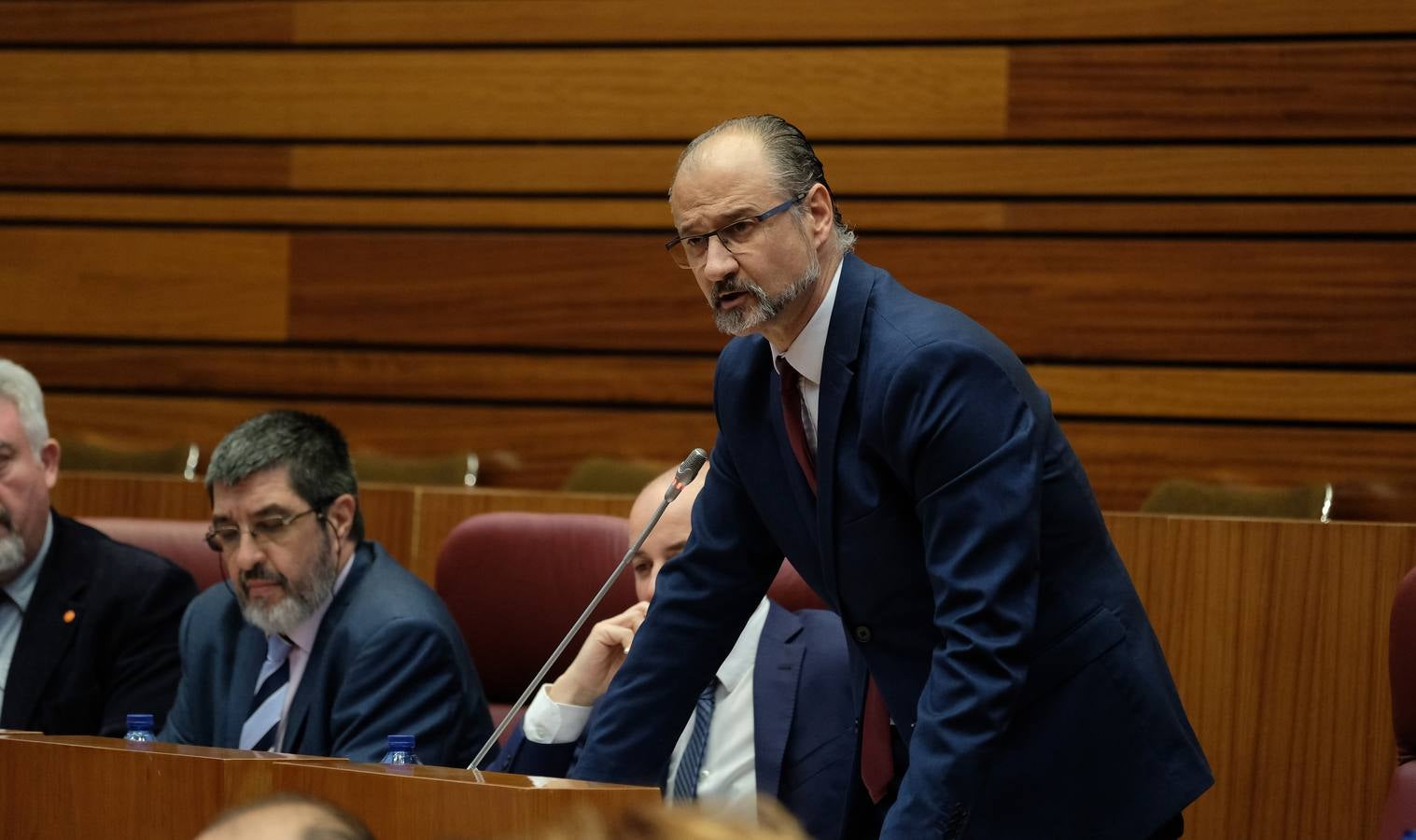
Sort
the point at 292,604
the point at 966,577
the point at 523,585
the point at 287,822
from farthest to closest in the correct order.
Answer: the point at 523,585
the point at 292,604
the point at 966,577
the point at 287,822

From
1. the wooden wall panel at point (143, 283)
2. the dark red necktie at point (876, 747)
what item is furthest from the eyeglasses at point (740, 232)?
the wooden wall panel at point (143, 283)

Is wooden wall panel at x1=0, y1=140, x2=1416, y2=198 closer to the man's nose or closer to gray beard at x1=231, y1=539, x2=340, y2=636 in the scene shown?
gray beard at x1=231, y1=539, x2=340, y2=636

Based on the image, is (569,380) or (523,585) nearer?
(523,585)

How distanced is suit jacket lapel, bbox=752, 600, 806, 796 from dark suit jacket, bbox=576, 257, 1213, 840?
0.43 metres

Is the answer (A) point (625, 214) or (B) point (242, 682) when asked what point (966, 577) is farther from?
(A) point (625, 214)

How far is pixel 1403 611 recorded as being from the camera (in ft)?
→ 6.83

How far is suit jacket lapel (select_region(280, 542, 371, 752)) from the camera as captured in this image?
2461 mm

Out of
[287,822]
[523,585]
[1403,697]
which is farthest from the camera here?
[523,585]

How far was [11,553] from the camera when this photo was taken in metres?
2.86

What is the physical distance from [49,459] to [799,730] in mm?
1565

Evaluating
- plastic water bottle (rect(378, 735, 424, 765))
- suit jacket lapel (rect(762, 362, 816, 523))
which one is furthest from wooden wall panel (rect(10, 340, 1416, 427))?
plastic water bottle (rect(378, 735, 424, 765))

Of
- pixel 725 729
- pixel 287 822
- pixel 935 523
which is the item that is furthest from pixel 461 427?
pixel 287 822

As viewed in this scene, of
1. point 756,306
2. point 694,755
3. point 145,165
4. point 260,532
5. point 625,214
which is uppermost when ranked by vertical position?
point 145,165

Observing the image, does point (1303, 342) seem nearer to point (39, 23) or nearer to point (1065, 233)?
point (1065, 233)
